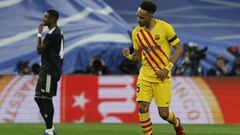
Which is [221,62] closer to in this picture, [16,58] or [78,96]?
[78,96]

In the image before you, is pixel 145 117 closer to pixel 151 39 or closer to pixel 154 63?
pixel 154 63

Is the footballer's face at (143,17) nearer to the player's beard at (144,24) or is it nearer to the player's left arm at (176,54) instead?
the player's beard at (144,24)

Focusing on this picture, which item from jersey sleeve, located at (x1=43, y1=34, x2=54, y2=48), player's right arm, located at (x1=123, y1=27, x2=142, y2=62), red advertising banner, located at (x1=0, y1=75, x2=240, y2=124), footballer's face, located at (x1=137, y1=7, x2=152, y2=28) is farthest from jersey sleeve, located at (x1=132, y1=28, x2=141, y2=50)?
red advertising banner, located at (x1=0, y1=75, x2=240, y2=124)

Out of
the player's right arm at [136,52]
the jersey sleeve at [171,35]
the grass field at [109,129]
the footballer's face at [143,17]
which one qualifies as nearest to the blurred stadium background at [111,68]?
the grass field at [109,129]

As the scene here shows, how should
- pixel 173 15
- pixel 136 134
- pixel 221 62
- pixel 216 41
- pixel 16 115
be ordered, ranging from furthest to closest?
pixel 173 15 < pixel 216 41 < pixel 221 62 < pixel 16 115 < pixel 136 134

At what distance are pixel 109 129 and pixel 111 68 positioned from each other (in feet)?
16.3

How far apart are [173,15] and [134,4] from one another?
1296 millimetres

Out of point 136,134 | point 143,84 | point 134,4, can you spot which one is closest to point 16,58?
point 134,4

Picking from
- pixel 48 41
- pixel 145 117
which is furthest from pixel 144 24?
pixel 48 41

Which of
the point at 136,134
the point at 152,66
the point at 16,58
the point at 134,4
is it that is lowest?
the point at 136,134

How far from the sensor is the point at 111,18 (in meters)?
22.6

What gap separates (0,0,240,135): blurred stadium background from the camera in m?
19.4

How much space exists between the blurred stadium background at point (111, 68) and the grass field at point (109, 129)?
0.02m

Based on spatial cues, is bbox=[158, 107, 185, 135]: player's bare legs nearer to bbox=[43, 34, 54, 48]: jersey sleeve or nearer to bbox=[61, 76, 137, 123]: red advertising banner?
bbox=[43, 34, 54, 48]: jersey sleeve
